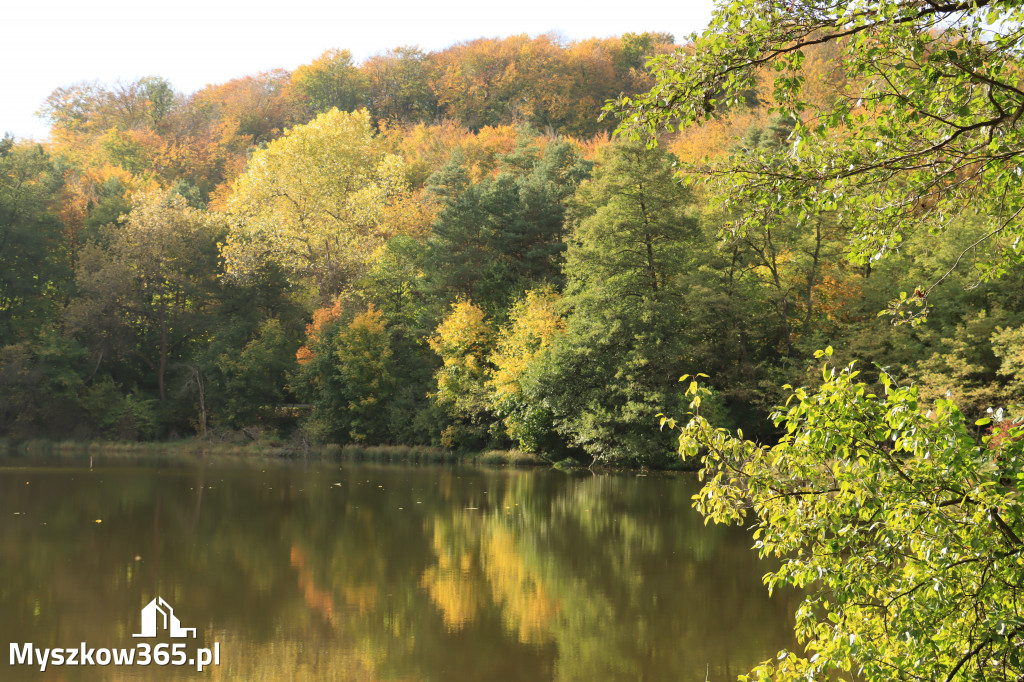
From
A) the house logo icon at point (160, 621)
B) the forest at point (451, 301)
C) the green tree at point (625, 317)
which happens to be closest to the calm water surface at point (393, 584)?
the house logo icon at point (160, 621)

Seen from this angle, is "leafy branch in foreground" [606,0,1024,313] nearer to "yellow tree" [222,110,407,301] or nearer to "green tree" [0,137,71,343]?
"yellow tree" [222,110,407,301]

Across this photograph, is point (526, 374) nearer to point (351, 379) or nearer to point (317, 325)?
point (351, 379)

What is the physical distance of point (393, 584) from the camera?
1052cm

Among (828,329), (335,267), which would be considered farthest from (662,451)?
(335,267)

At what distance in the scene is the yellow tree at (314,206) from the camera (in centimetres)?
3628

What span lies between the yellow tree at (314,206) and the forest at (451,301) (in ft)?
0.32

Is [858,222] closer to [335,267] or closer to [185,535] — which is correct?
[185,535]

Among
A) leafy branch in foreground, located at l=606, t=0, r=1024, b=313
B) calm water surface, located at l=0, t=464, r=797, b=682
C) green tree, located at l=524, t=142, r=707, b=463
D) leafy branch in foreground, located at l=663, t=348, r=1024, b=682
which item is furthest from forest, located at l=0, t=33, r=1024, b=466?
leafy branch in foreground, located at l=663, t=348, r=1024, b=682

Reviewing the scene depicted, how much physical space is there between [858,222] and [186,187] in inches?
1665

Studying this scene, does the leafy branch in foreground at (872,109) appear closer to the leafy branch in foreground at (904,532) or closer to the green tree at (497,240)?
the leafy branch in foreground at (904,532)

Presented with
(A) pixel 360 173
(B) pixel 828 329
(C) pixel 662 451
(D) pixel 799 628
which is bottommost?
(C) pixel 662 451

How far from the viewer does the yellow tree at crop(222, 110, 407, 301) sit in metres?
36.3

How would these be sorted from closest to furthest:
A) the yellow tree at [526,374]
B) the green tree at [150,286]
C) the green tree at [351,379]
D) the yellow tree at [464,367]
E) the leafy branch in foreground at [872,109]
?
the leafy branch in foreground at [872,109], the yellow tree at [526,374], the yellow tree at [464,367], the green tree at [351,379], the green tree at [150,286]

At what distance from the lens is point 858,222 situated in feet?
16.2
